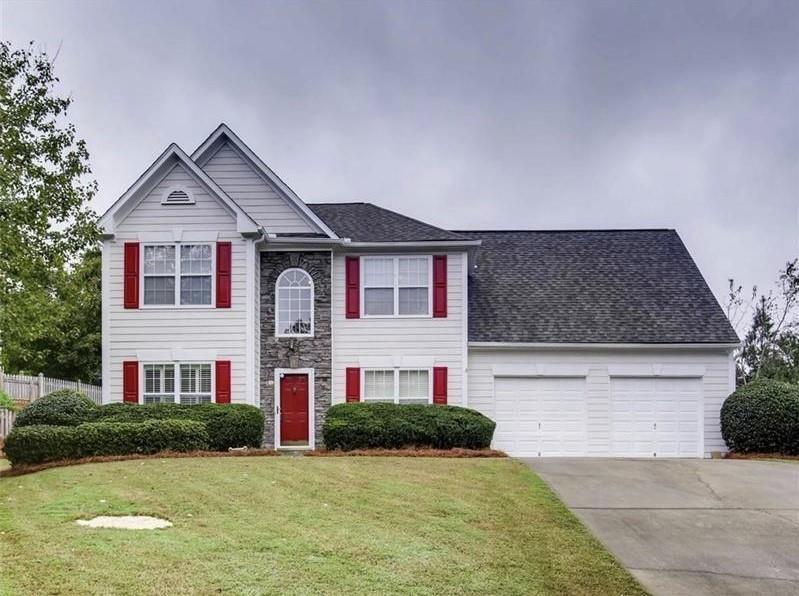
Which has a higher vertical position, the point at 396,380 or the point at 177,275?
the point at 177,275

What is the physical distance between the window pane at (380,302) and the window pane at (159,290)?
4.96 metres

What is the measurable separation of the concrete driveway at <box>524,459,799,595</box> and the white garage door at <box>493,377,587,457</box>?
8.33 ft

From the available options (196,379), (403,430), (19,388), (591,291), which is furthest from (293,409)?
(591,291)

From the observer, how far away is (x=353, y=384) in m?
18.7

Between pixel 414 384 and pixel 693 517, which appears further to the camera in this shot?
pixel 414 384

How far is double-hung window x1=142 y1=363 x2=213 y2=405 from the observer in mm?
17906

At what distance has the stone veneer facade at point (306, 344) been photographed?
18547 millimetres

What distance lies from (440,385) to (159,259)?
311 inches

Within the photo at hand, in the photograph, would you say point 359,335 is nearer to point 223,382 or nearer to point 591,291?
point 223,382

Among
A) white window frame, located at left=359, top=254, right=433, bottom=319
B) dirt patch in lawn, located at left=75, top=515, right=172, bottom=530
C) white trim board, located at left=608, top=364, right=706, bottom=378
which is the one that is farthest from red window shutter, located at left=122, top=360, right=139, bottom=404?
white trim board, located at left=608, top=364, right=706, bottom=378

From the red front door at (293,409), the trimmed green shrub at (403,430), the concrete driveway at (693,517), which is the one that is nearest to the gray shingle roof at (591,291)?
the trimmed green shrub at (403,430)

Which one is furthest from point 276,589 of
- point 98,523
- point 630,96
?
point 630,96

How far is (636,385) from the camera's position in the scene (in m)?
19.0

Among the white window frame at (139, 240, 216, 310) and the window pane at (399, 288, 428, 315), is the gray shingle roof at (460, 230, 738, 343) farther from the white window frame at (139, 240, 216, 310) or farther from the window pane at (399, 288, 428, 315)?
the white window frame at (139, 240, 216, 310)
